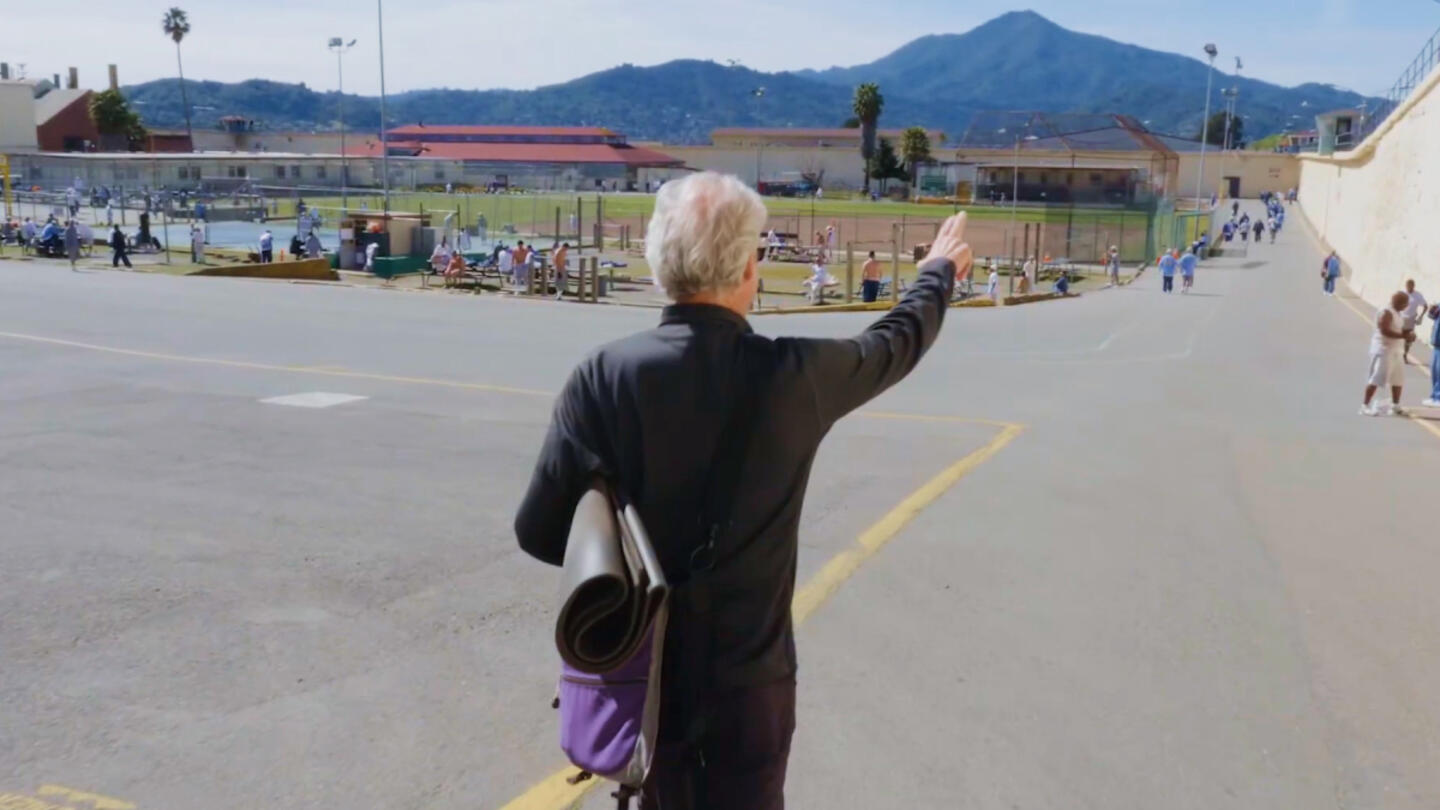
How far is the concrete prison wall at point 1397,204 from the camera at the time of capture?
89.0 ft

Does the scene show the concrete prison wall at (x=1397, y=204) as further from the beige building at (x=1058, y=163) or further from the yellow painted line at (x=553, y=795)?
the yellow painted line at (x=553, y=795)

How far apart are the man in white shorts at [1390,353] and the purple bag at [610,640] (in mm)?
13984

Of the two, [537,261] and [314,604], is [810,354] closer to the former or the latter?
[314,604]

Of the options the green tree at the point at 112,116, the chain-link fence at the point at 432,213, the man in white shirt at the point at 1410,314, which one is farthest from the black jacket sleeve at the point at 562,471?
the green tree at the point at 112,116

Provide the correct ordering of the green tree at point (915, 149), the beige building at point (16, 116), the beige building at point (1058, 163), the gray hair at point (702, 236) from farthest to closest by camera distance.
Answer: the green tree at point (915, 149) < the beige building at point (1058, 163) < the beige building at point (16, 116) < the gray hair at point (702, 236)

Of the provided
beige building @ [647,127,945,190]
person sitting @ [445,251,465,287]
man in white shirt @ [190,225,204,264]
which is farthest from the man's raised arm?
beige building @ [647,127,945,190]

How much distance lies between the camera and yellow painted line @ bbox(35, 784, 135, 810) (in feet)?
13.6

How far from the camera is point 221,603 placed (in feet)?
20.2

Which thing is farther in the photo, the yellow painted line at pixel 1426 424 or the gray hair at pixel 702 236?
the yellow painted line at pixel 1426 424

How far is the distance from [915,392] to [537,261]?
1953 cm

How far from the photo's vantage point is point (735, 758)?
9.12 ft

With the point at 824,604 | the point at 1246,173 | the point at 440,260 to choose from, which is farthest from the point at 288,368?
the point at 1246,173

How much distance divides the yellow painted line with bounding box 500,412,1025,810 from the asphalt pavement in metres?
0.09

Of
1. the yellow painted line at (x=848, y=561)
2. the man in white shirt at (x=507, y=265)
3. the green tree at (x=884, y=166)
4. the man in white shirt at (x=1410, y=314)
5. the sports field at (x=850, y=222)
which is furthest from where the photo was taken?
the green tree at (x=884, y=166)
